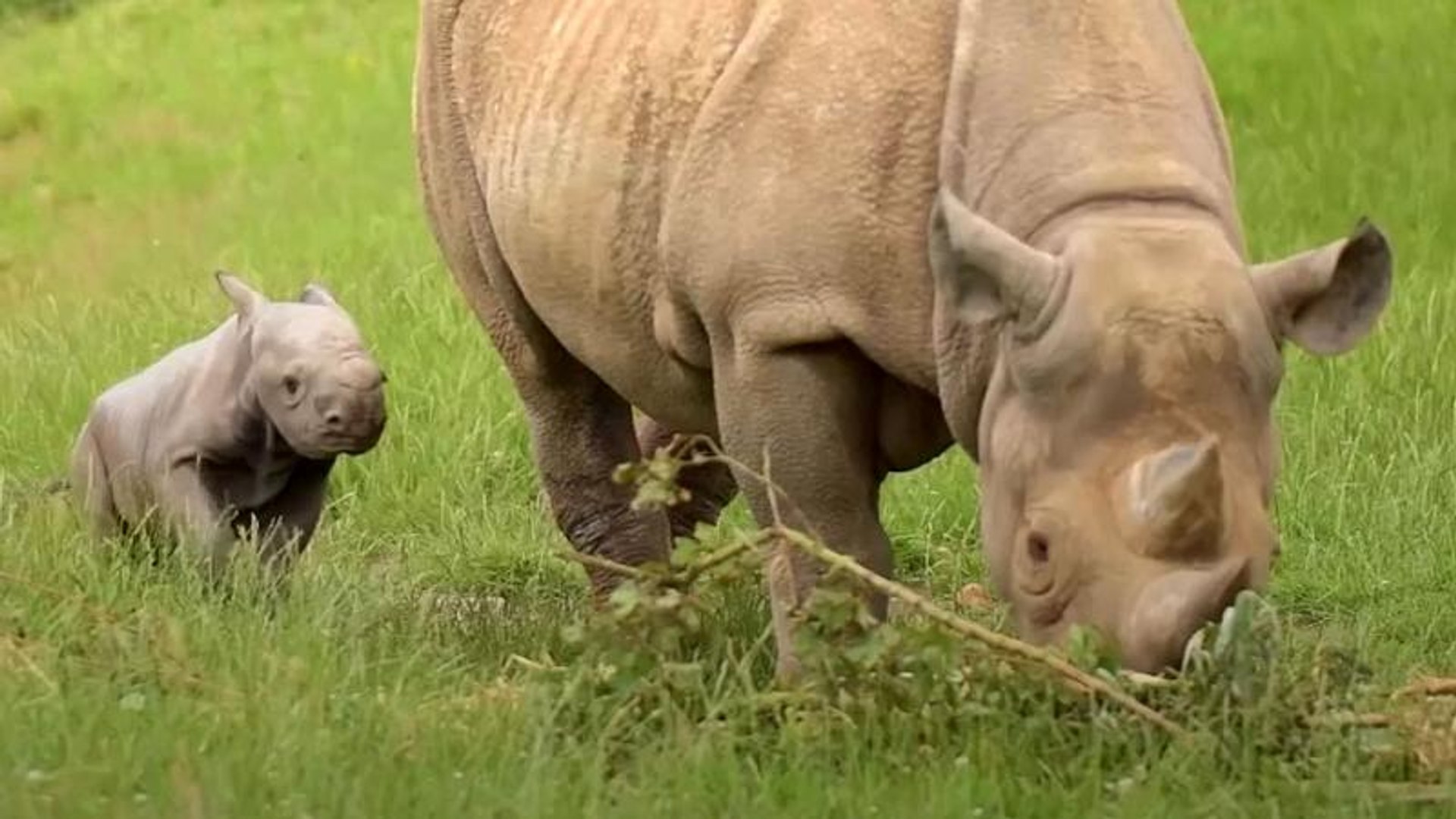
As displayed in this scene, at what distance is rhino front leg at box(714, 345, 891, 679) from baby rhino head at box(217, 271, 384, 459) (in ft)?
4.11

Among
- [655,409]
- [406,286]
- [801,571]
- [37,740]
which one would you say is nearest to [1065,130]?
[801,571]

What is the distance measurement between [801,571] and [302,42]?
44.4 ft

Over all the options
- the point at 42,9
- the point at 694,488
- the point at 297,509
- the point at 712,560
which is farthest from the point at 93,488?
the point at 42,9

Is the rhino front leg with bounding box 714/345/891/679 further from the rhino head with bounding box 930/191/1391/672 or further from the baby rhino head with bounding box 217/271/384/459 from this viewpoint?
the baby rhino head with bounding box 217/271/384/459

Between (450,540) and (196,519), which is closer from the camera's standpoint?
(196,519)

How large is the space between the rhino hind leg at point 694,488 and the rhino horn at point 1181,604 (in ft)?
9.98

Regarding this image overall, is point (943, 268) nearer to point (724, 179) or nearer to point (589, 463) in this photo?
point (724, 179)

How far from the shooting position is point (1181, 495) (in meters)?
4.48

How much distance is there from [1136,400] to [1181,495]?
0.78 feet

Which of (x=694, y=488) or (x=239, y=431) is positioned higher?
(x=239, y=431)

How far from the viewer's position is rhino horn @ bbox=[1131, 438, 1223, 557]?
446cm

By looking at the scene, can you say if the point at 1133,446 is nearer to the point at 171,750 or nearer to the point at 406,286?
the point at 171,750

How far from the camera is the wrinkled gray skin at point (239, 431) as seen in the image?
22.0 ft

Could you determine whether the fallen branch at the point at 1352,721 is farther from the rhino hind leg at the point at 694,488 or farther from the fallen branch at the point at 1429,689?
the rhino hind leg at the point at 694,488
